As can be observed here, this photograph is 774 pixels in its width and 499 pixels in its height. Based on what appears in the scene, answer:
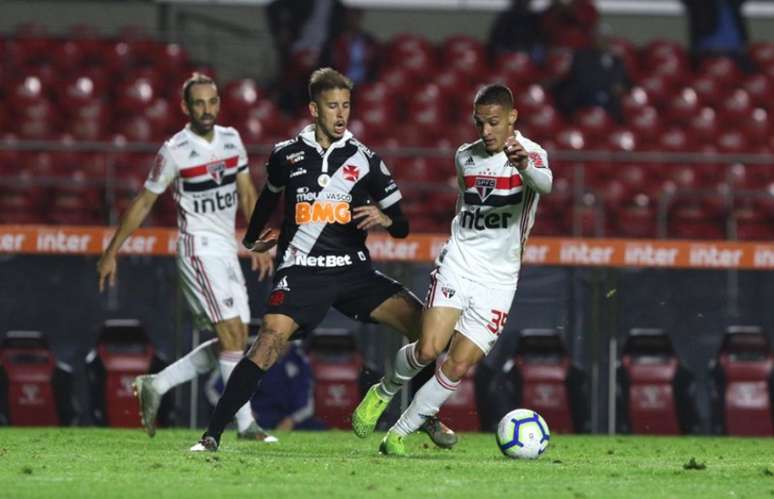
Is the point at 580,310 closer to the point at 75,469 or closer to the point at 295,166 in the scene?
the point at 295,166

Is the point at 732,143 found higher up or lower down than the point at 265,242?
higher up

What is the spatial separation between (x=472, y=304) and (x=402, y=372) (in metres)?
0.53

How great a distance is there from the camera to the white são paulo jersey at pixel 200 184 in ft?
33.9

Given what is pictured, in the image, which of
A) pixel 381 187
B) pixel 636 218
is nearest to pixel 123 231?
pixel 381 187

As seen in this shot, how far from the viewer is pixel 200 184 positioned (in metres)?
10.4

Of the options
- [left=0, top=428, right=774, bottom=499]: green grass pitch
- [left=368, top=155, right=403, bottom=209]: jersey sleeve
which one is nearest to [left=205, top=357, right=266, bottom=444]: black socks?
[left=0, top=428, right=774, bottom=499]: green grass pitch

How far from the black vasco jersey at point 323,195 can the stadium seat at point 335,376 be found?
374 cm

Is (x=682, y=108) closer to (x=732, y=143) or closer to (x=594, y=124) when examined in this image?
(x=732, y=143)

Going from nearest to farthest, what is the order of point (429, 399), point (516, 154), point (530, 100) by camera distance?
1. point (516, 154)
2. point (429, 399)
3. point (530, 100)

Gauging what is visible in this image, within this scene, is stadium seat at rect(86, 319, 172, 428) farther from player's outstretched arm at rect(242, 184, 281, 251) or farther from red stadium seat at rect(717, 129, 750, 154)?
red stadium seat at rect(717, 129, 750, 154)

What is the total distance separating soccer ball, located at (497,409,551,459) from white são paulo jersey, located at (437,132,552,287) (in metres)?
0.74

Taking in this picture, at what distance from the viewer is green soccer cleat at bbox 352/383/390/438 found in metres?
8.89

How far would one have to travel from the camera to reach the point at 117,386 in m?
12.6

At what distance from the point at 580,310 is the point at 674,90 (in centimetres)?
576
